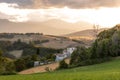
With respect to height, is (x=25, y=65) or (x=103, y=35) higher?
(x=103, y=35)

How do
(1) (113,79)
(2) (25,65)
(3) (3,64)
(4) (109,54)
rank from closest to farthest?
1. (1) (113,79)
2. (4) (109,54)
3. (3) (3,64)
4. (2) (25,65)

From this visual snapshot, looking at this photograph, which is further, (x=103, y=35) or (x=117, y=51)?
(x=103, y=35)

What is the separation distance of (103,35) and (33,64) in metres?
34.4

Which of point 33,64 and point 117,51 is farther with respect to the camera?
point 33,64

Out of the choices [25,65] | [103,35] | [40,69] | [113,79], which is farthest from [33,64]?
[113,79]

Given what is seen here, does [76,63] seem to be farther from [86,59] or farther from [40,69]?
[40,69]

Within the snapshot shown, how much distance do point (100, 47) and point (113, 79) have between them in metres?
79.3

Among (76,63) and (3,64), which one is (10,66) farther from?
(76,63)

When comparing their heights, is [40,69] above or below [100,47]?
below

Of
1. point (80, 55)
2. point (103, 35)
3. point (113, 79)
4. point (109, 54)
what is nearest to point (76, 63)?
point (80, 55)

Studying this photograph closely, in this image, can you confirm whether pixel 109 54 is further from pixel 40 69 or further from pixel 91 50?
pixel 40 69

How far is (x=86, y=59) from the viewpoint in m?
116

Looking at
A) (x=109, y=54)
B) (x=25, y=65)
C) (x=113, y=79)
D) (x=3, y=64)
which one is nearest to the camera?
(x=113, y=79)

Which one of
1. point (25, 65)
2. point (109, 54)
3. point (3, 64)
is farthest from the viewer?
point (25, 65)
